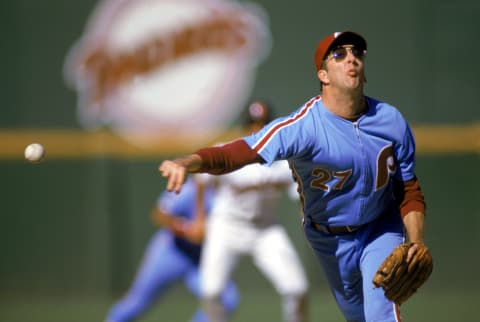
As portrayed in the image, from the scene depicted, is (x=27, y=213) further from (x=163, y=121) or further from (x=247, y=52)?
(x=247, y=52)

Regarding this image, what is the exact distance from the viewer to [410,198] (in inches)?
166

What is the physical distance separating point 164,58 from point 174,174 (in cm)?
588

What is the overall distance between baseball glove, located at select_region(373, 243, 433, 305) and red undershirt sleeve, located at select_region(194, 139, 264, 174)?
0.71 m

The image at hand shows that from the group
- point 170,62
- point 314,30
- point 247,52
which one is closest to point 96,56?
point 170,62

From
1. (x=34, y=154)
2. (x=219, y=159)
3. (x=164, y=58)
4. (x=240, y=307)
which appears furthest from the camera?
(x=164, y=58)

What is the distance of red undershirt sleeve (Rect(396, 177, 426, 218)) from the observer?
4191 millimetres

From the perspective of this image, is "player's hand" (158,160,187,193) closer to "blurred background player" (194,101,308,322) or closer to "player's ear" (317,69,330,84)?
"player's ear" (317,69,330,84)

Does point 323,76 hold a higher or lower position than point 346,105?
higher

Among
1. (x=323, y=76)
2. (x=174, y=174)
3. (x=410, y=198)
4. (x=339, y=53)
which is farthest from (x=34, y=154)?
(x=410, y=198)

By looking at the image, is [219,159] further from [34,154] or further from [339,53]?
[34,154]

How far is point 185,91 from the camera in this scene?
917 cm

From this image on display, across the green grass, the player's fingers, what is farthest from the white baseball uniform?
the player's fingers

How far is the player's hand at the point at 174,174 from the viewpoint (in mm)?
3512

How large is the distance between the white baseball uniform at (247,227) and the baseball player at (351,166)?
7.90 feet
